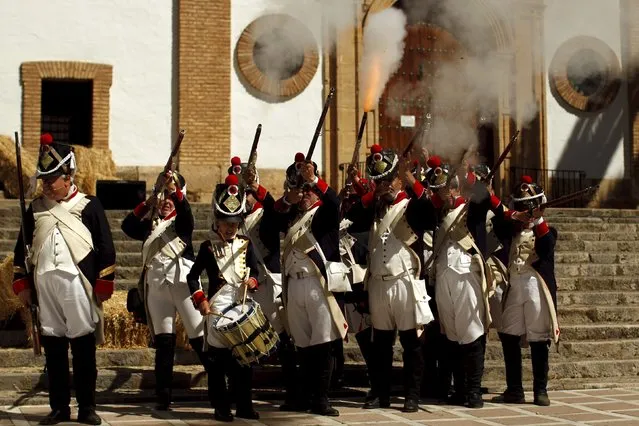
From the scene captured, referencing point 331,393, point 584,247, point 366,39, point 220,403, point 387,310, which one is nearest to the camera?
point 220,403

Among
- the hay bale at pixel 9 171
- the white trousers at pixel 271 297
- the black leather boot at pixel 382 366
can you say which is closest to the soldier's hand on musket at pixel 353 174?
the white trousers at pixel 271 297

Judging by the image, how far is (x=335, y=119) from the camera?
61.1ft

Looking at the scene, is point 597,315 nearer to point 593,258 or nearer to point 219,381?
point 593,258

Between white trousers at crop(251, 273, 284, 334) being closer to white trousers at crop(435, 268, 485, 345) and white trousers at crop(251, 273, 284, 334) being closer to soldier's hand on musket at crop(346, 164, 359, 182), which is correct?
soldier's hand on musket at crop(346, 164, 359, 182)

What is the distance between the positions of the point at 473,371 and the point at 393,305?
876mm

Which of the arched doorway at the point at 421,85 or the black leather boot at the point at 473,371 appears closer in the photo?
the black leather boot at the point at 473,371

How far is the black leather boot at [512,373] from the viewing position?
8.98 m

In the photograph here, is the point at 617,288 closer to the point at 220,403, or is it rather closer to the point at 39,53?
the point at 220,403

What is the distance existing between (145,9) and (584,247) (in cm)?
831

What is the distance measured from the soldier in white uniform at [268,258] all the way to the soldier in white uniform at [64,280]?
140cm

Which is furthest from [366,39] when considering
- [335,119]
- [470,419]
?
[470,419]

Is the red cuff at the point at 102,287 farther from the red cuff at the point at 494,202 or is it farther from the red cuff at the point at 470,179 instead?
the red cuff at the point at 494,202

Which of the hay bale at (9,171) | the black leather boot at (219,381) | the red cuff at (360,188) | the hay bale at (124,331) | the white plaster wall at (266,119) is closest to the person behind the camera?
the black leather boot at (219,381)

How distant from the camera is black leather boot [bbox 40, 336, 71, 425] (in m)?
7.65
